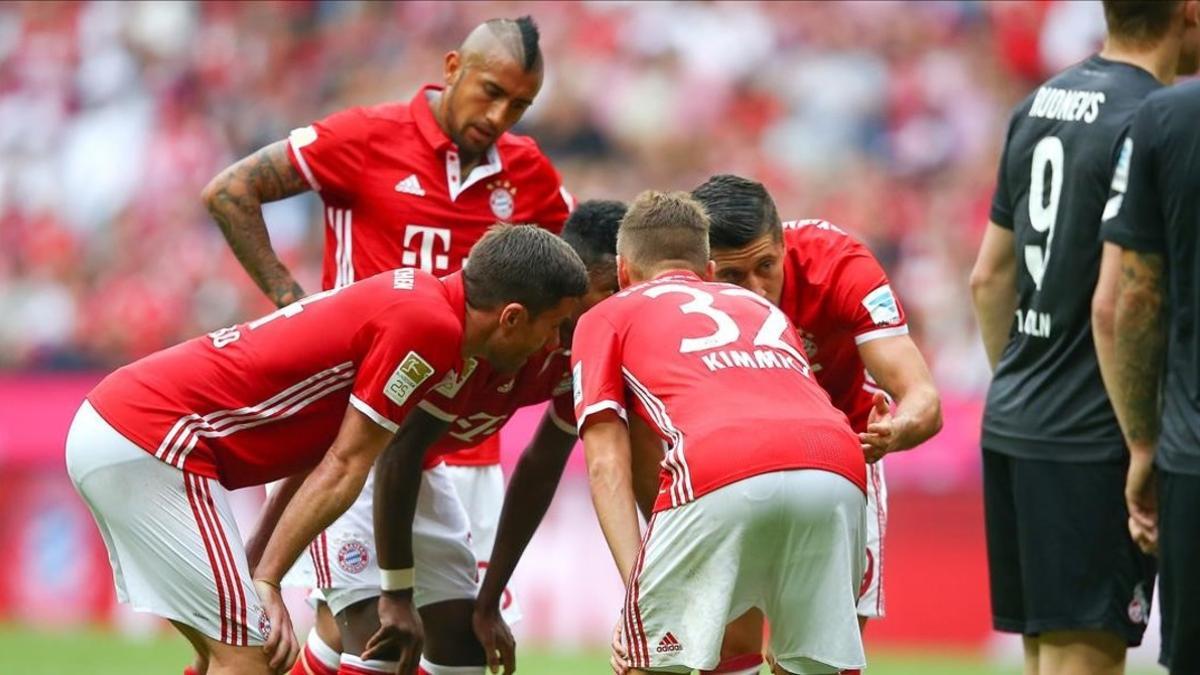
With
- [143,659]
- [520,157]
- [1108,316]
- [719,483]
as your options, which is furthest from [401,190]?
[143,659]

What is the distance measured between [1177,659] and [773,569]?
1.03 metres

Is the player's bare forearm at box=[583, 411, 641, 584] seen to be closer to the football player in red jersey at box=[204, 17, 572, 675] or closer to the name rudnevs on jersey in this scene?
the name rudnevs on jersey

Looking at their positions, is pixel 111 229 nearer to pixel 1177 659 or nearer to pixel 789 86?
pixel 789 86

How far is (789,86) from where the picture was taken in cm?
1508

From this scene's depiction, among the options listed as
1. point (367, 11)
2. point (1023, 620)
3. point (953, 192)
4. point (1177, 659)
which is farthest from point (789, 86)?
point (1177, 659)

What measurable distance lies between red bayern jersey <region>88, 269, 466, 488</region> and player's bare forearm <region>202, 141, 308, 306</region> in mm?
1162

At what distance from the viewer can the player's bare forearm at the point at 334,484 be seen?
17.5ft

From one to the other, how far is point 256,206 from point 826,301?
2248 millimetres

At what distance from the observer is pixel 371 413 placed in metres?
5.35

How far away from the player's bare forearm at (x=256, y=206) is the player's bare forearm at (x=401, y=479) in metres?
0.88

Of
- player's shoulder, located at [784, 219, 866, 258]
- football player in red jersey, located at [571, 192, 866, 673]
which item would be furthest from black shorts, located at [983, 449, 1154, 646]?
player's shoulder, located at [784, 219, 866, 258]

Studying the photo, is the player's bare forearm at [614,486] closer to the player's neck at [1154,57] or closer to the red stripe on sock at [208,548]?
the red stripe on sock at [208,548]

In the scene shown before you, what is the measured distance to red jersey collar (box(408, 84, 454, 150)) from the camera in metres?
6.89

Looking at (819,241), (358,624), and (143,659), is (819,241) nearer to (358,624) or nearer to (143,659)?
(358,624)
